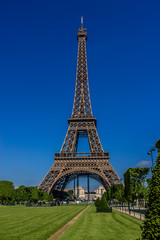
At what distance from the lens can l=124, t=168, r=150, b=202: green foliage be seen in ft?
117

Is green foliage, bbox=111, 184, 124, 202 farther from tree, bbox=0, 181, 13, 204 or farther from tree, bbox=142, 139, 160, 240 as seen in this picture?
tree, bbox=142, 139, 160, 240

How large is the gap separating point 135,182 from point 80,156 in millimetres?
28284

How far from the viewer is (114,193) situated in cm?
5309

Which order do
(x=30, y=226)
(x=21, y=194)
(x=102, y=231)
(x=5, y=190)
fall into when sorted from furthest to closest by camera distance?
(x=21, y=194) → (x=5, y=190) → (x=30, y=226) → (x=102, y=231)

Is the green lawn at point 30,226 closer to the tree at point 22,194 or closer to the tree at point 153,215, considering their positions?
the tree at point 153,215

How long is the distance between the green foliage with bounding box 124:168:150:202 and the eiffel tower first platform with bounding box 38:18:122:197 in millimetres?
17986

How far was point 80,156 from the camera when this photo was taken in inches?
2488

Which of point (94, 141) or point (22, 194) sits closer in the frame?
point (94, 141)

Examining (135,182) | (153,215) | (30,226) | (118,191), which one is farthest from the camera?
(118,191)

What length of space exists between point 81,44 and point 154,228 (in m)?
86.4

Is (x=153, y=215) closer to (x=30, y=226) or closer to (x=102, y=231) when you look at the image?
(x=102, y=231)

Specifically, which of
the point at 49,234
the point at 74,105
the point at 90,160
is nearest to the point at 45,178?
the point at 90,160

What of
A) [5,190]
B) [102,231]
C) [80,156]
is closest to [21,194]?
[5,190]

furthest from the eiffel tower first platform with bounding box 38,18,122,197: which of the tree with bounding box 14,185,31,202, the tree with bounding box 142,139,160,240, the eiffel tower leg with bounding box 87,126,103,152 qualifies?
the tree with bounding box 142,139,160,240
